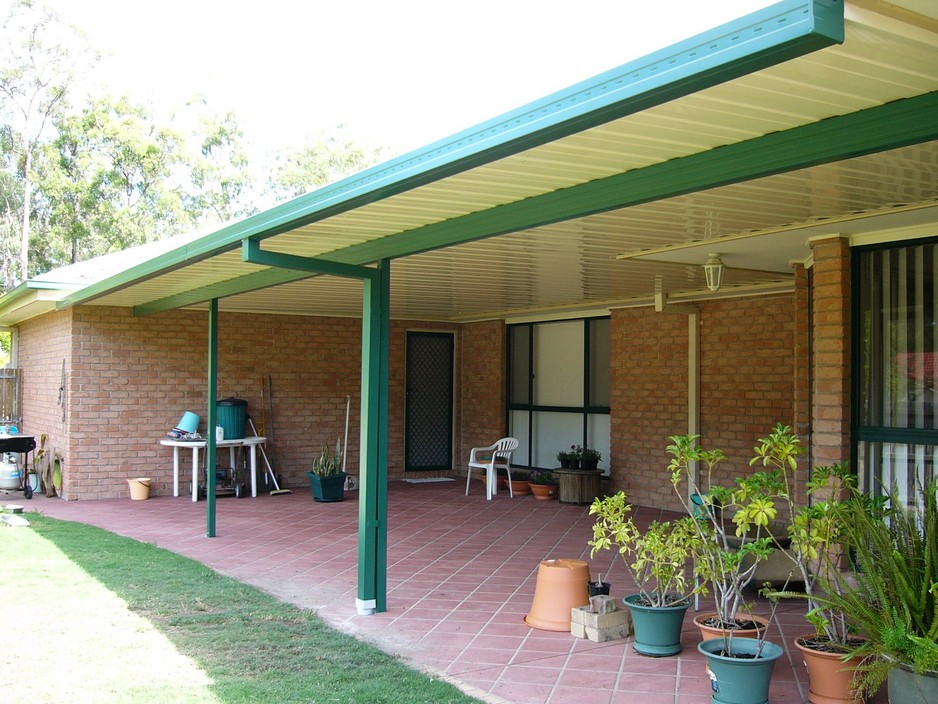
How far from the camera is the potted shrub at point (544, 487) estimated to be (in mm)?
10602

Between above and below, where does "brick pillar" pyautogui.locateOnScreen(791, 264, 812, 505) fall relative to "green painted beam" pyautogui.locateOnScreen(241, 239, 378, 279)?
below

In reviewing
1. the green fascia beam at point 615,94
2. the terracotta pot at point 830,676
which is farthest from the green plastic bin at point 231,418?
the terracotta pot at point 830,676

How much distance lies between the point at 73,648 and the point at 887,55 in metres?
4.50

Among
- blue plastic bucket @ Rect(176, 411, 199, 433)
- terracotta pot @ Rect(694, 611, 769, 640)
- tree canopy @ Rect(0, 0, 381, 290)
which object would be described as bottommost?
terracotta pot @ Rect(694, 611, 769, 640)

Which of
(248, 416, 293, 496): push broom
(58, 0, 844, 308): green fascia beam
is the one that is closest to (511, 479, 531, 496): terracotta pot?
(248, 416, 293, 496): push broom

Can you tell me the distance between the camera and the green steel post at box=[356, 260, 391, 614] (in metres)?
5.46

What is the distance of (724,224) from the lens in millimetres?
5289

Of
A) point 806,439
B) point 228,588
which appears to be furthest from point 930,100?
point 228,588

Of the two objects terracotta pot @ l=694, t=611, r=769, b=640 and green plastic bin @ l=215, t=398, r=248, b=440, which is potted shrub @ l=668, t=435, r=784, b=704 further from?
green plastic bin @ l=215, t=398, r=248, b=440

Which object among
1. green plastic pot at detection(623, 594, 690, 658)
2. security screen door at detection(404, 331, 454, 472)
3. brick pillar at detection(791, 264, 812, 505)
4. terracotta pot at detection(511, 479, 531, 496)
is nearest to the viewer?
green plastic pot at detection(623, 594, 690, 658)

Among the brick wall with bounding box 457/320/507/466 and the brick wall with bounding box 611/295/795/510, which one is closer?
the brick wall with bounding box 611/295/795/510

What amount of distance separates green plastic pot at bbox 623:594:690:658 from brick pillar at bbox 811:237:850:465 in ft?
4.82

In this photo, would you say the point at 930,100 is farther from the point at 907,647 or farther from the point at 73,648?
the point at 73,648

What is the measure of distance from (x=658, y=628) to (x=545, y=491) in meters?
6.09
